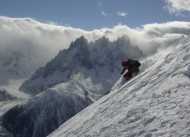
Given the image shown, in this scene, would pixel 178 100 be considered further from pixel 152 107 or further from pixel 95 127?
pixel 95 127

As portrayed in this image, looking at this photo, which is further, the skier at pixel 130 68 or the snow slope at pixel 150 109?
the skier at pixel 130 68

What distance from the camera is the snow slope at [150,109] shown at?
16.4 meters

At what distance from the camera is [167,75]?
21.2 meters

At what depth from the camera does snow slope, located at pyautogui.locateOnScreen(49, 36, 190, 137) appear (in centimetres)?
1636

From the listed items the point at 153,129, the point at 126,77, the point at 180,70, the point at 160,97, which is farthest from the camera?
the point at 126,77

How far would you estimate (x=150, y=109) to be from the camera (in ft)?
60.0

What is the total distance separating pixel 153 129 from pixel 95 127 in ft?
16.0

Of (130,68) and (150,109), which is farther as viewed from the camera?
(130,68)

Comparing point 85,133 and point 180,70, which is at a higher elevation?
point 180,70

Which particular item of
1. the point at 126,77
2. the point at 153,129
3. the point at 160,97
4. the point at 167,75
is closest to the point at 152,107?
the point at 160,97

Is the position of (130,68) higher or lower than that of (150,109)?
higher

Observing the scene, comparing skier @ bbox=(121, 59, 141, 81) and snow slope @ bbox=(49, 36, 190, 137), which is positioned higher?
skier @ bbox=(121, 59, 141, 81)

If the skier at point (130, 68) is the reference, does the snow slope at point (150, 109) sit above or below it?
below

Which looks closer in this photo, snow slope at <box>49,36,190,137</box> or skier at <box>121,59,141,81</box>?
snow slope at <box>49,36,190,137</box>
